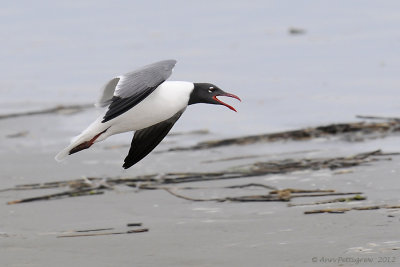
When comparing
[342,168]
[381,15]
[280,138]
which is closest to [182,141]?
[280,138]

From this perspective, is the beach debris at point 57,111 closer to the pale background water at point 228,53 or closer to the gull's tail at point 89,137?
the pale background water at point 228,53

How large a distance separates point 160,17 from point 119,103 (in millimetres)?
19763

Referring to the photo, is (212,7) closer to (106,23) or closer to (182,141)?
(106,23)

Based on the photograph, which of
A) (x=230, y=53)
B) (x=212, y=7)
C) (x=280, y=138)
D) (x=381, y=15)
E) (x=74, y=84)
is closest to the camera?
(x=280, y=138)

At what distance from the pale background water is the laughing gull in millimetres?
4728

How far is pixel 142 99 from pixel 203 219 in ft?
4.62

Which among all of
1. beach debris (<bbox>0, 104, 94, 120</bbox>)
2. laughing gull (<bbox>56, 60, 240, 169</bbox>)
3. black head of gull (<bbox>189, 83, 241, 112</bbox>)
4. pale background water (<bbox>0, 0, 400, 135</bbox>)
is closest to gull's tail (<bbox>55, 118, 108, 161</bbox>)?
laughing gull (<bbox>56, 60, 240, 169</bbox>)

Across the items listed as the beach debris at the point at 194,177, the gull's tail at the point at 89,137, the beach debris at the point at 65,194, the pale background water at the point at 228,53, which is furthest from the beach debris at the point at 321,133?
the gull's tail at the point at 89,137

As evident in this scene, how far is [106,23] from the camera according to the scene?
27859 millimetres

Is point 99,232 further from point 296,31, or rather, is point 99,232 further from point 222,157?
point 296,31

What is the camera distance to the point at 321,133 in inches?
550

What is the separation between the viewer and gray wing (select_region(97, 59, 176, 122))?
30.1 feet

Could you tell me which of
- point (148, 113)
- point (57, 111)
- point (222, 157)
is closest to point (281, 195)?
point (148, 113)

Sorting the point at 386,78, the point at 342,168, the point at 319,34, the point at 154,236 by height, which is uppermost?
the point at 319,34
